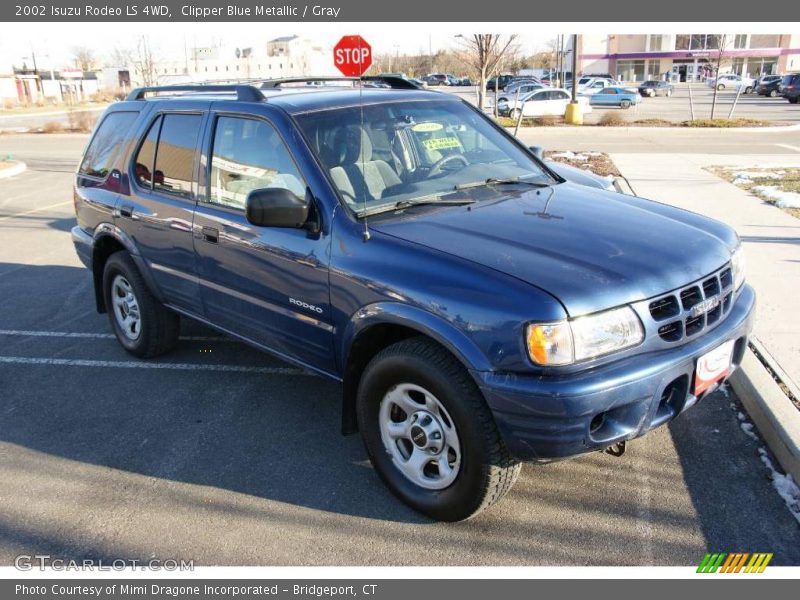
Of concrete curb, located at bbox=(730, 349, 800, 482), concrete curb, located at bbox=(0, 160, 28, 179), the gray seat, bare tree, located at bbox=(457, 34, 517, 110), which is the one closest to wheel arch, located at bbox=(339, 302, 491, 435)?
the gray seat

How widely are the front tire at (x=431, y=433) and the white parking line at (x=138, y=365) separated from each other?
167cm

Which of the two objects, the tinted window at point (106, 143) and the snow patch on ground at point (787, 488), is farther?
the tinted window at point (106, 143)

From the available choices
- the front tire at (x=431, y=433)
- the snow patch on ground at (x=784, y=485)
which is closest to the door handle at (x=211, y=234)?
the front tire at (x=431, y=433)

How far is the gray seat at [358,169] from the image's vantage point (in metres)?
3.49

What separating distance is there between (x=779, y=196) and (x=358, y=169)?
8.17m

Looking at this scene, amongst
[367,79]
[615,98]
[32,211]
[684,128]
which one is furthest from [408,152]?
[615,98]

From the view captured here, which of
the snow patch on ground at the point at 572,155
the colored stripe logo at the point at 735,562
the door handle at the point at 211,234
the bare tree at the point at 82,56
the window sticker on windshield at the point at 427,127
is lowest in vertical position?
the colored stripe logo at the point at 735,562

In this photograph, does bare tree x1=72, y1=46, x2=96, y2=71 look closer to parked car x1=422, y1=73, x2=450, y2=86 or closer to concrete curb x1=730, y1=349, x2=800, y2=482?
parked car x1=422, y1=73, x2=450, y2=86

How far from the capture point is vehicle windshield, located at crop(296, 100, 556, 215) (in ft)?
11.7

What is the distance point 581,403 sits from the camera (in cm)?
261

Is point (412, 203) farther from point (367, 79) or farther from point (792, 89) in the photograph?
point (792, 89)

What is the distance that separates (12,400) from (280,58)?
3510 centimetres

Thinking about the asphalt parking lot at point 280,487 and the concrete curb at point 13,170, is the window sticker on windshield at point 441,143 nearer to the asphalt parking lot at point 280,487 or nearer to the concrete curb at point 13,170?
the asphalt parking lot at point 280,487

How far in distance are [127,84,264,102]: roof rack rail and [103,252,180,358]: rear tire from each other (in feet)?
4.09
